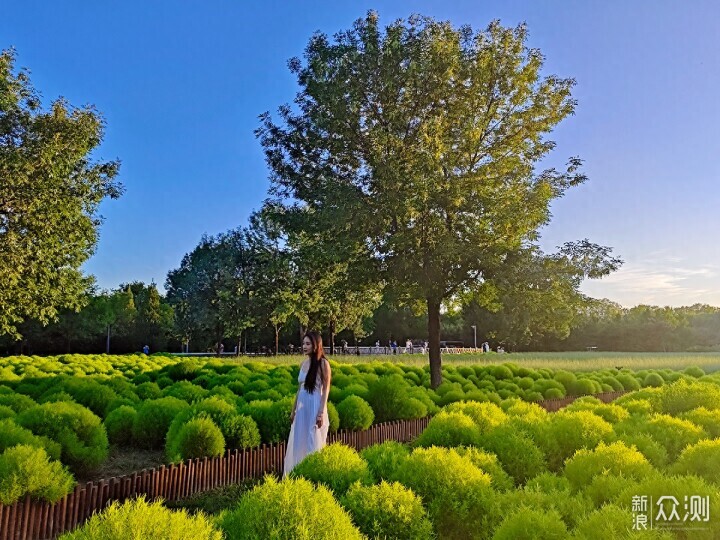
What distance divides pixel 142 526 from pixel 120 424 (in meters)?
8.10

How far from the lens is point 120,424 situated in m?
9.96

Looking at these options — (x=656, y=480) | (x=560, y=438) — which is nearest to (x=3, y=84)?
(x=560, y=438)

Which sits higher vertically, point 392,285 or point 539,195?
point 539,195

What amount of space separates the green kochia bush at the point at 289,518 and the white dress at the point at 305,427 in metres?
3.94

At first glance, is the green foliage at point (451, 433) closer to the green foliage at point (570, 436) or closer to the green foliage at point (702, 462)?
the green foliage at point (570, 436)

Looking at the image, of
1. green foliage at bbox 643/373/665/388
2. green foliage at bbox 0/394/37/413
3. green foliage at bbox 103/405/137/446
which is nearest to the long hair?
green foliage at bbox 103/405/137/446

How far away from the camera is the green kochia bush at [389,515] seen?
3.61m

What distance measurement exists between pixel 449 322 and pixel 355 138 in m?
54.9

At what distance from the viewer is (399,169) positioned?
12.7m

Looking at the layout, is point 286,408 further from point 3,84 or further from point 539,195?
point 3,84

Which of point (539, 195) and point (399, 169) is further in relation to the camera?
point (539, 195)

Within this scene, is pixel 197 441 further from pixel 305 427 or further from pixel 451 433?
pixel 451 433

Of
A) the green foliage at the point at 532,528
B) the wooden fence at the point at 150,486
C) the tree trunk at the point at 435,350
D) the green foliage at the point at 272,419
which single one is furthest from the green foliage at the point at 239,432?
the tree trunk at the point at 435,350

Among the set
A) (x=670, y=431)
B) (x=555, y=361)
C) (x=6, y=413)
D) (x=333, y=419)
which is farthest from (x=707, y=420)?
(x=555, y=361)
